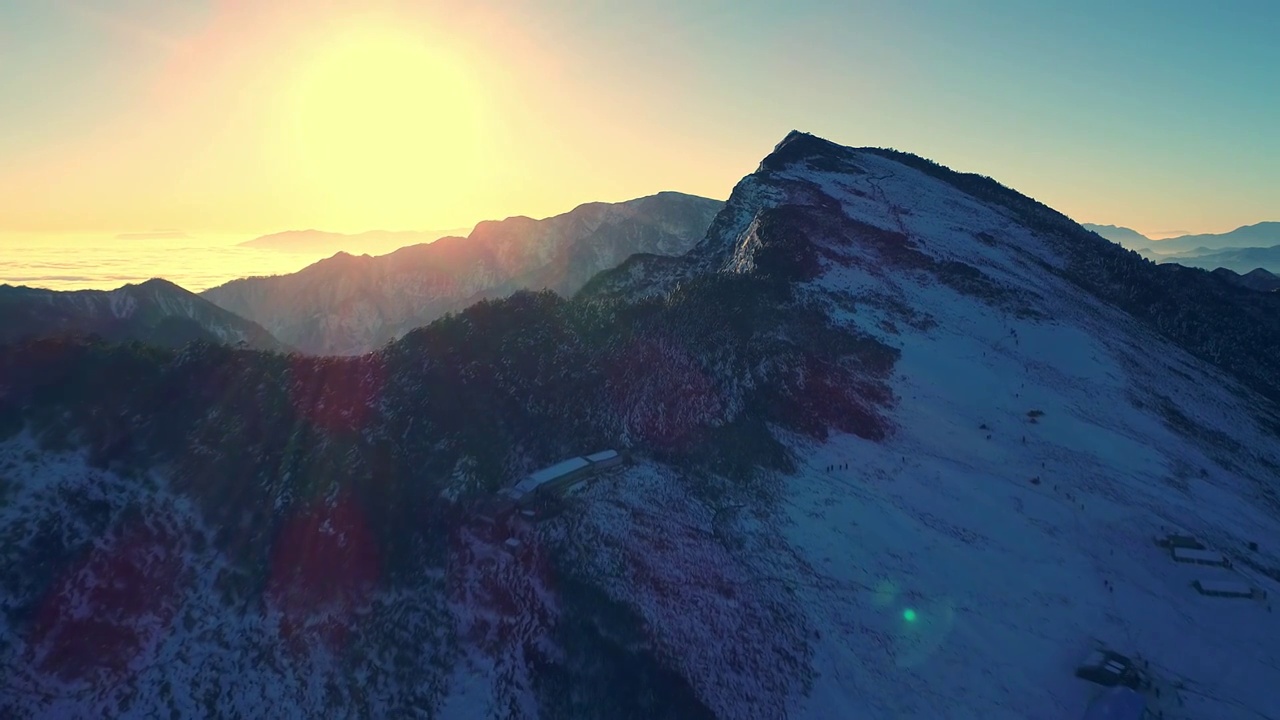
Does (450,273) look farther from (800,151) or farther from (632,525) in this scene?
(632,525)

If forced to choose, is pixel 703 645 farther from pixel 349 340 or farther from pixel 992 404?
pixel 349 340

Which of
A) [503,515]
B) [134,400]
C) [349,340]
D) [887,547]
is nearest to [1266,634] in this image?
[887,547]

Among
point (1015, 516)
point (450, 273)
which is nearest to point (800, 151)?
point (1015, 516)

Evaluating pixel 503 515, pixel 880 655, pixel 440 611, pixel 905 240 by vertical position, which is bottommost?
pixel 880 655

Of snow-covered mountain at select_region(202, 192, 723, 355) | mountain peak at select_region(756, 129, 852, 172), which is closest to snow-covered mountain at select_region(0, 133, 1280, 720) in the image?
mountain peak at select_region(756, 129, 852, 172)

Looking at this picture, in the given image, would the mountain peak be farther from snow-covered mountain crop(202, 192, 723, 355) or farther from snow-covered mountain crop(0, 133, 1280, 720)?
snow-covered mountain crop(202, 192, 723, 355)

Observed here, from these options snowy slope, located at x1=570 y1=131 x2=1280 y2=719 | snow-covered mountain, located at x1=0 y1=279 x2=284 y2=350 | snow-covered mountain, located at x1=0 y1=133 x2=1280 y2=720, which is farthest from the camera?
snow-covered mountain, located at x1=0 y1=279 x2=284 y2=350
